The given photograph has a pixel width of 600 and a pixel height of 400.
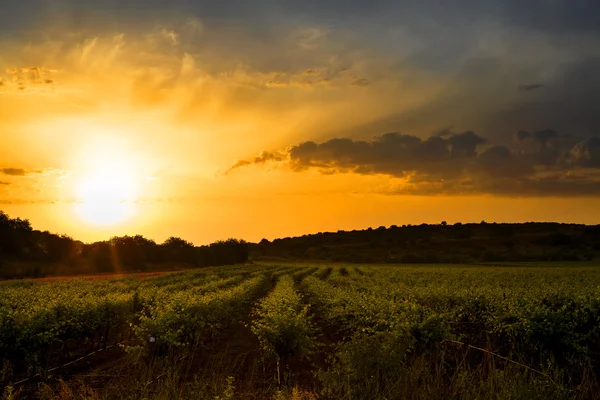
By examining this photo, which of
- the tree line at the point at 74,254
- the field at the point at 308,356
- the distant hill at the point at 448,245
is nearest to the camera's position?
the field at the point at 308,356

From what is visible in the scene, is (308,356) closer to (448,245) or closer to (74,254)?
(74,254)

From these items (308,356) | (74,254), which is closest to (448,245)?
(74,254)

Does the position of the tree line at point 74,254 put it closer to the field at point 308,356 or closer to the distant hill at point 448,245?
the distant hill at point 448,245

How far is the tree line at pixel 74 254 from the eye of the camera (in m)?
82.9

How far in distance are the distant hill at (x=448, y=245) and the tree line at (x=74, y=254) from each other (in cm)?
3586

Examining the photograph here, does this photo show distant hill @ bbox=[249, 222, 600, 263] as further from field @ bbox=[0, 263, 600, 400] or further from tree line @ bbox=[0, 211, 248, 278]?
field @ bbox=[0, 263, 600, 400]

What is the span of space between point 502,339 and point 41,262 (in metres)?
86.4

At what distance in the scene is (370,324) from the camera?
18.8 m

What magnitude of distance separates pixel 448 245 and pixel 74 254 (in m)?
101

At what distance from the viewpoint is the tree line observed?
82.9 m

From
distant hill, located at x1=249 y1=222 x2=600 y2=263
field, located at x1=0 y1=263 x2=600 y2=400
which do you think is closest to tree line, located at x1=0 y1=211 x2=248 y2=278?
distant hill, located at x1=249 y1=222 x2=600 y2=263

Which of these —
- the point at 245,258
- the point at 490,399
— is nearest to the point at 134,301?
the point at 490,399

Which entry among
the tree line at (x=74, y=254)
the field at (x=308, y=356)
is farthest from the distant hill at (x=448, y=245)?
the field at (x=308, y=356)

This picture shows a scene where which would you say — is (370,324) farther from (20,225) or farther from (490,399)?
(20,225)
